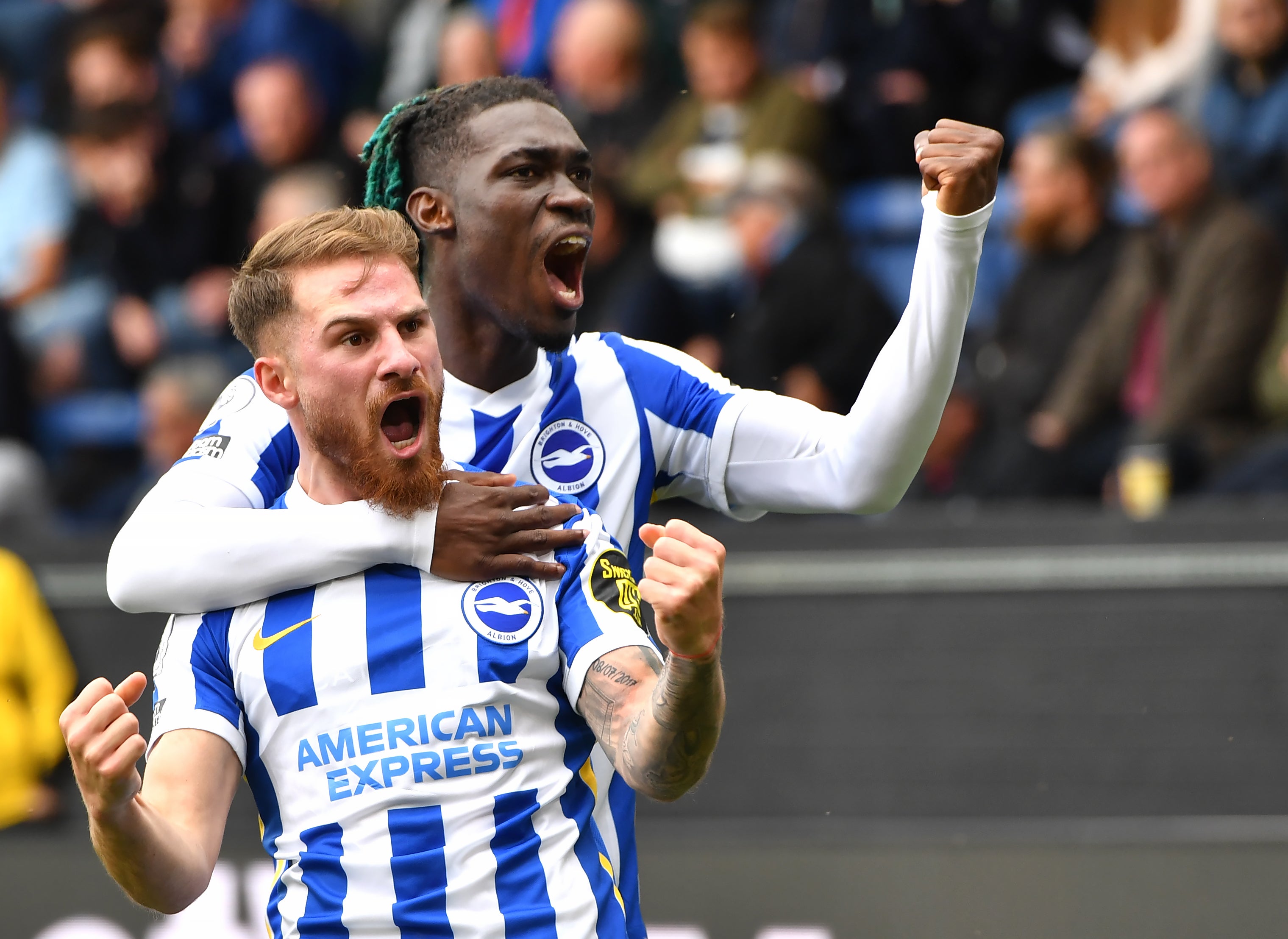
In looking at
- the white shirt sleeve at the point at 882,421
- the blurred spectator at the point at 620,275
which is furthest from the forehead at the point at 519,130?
the blurred spectator at the point at 620,275

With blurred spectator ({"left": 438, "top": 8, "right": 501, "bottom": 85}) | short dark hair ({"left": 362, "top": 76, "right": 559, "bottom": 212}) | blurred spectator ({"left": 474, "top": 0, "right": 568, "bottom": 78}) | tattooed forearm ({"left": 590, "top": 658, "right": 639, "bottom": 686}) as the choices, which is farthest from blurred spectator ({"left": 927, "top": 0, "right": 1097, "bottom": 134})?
tattooed forearm ({"left": 590, "top": 658, "right": 639, "bottom": 686})

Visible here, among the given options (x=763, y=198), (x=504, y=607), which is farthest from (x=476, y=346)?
(x=763, y=198)

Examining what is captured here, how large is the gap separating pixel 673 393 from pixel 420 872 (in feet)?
3.86

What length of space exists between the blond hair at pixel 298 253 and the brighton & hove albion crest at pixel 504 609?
0.55 meters

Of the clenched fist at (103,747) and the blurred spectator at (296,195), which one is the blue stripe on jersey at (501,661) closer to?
the clenched fist at (103,747)

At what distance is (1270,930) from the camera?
5008mm

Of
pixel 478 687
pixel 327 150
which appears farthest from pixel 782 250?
pixel 478 687

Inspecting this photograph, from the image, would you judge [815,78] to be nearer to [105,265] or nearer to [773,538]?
[773,538]

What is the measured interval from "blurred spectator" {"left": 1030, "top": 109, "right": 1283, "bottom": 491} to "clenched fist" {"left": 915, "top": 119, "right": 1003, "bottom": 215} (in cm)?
303

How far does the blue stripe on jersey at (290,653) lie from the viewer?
2.60 metres

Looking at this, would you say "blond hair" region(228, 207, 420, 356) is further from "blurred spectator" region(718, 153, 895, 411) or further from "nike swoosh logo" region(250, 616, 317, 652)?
"blurred spectator" region(718, 153, 895, 411)

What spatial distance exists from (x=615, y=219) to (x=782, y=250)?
2.33 ft

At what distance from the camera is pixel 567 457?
3176 millimetres

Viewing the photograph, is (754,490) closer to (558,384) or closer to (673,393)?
(673,393)
